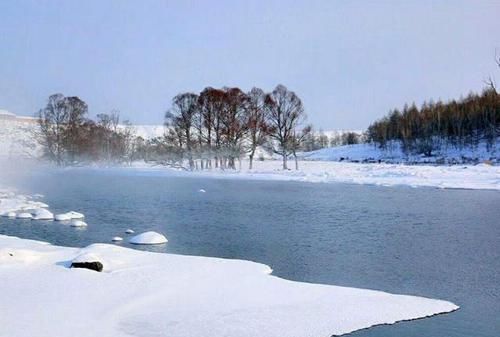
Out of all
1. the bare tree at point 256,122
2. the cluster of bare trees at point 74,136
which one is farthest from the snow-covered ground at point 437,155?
the cluster of bare trees at point 74,136

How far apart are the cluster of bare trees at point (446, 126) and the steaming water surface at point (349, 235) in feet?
173

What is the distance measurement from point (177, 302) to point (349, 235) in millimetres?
8041

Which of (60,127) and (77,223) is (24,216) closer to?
(77,223)

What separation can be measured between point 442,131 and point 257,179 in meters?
48.9

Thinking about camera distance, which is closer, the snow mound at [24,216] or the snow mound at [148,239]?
the snow mound at [148,239]

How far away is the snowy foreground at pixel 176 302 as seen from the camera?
7.36 m

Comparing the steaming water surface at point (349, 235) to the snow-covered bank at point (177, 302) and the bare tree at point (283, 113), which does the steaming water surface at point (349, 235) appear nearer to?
the snow-covered bank at point (177, 302)

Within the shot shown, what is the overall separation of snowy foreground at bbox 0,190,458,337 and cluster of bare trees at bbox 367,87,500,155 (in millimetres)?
69137

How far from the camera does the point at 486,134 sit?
248ft

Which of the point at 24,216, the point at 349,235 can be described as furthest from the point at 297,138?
the point at 349,235

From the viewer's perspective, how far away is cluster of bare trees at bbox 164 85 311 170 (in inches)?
2272

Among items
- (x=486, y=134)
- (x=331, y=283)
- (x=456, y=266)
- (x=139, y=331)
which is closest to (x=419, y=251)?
(x=456, y=266)

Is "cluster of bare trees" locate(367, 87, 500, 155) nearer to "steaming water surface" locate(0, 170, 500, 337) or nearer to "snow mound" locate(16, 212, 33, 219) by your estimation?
"steaming water surface" locate(0, 170, 500, 337)

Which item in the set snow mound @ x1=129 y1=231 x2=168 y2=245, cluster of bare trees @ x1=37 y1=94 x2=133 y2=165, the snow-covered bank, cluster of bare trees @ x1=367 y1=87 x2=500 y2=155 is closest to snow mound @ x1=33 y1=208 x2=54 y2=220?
snow mound @ x1=129 y1=231 x2=168 y2=245
